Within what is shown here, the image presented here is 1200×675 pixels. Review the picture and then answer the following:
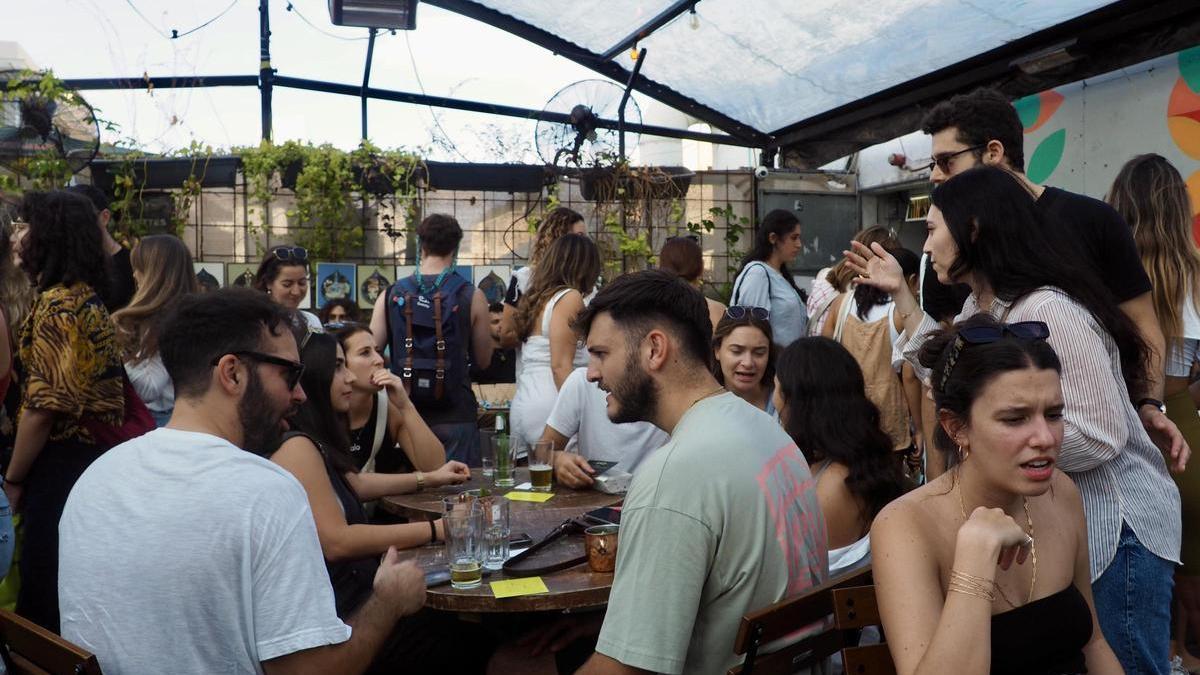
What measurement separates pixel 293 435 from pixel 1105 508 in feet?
6.78

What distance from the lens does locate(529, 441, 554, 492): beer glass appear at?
3.51m

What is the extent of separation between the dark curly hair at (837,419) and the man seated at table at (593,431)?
836mm

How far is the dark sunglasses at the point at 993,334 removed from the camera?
199 centimetres

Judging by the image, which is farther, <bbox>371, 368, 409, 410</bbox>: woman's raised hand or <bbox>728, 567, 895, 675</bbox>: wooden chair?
<bbox>371, 368, 409, 410</bbox>: woman's raised hand

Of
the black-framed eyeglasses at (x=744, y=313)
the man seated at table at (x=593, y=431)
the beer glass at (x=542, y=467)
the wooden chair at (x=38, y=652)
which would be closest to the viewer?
the wooden chair at (x=38, y=652)

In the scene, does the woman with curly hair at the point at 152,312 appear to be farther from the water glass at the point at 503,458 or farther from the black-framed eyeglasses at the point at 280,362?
the black-framed eyeglasses at the point at 280,362

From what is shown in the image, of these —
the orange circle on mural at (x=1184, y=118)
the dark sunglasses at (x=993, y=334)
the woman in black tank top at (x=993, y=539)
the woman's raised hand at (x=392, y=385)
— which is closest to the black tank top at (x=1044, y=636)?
the woman in black tank top at (x=993, y=539)

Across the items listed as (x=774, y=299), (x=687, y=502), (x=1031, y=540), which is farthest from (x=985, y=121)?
(x=774, y=299)

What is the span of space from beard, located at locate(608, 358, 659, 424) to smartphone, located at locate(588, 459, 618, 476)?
151 centimetres

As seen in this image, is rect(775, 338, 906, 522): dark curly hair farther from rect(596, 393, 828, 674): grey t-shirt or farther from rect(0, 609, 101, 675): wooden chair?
rect(0, 609, 101, 675): wooden chair

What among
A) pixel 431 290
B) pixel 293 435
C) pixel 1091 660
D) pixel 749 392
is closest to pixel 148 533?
pixel 293 435

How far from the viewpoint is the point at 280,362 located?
2008mm

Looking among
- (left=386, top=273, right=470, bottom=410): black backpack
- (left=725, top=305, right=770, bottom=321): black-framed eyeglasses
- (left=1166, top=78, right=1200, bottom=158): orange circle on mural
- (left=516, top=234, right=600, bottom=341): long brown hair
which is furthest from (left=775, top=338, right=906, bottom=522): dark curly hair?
(left=1166, top=78, right=1200, bottom=158): orange circle on mural

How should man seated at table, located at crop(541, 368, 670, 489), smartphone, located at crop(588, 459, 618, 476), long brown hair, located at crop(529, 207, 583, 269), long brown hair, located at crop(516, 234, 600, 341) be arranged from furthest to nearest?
long brown hair, located at crop(529, 207, 583, 269) < long brown hair, located at crop(516, 234, 600, 341) < man seated at table, located at crop(541, 368, 670, 489) < smartphone, located at crop(588, 459, 618, 476)
